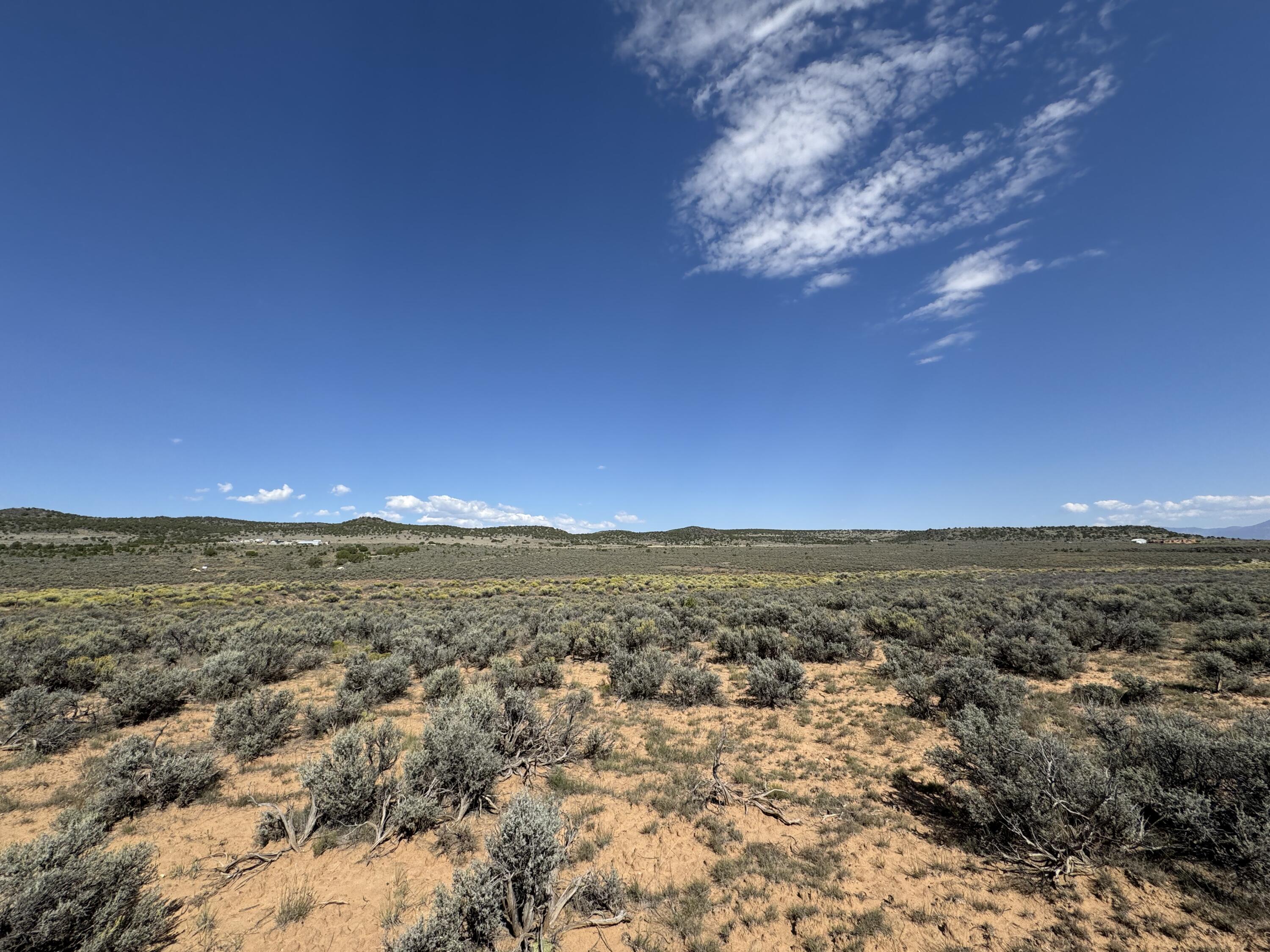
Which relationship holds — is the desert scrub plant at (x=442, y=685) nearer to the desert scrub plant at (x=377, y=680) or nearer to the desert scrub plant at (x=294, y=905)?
the desert scrub plant at (x=377, y=680)

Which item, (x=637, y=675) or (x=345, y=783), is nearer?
(x=345, y=783)

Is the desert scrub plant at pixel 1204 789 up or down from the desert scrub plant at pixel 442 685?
up

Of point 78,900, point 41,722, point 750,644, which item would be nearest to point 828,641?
point 750,644

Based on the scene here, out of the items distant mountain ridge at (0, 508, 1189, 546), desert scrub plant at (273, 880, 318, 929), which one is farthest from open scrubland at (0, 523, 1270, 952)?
distant mountain ridge at (0, 508, 1189, 546)

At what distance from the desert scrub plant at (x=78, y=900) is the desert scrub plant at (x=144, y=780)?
183 cm

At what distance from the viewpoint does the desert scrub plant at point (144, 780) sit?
5402 millimetres

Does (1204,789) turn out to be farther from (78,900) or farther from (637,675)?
(78,900)

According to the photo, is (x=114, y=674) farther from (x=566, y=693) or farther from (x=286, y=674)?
(x=566, y=693)

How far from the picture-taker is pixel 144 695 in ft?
26.8

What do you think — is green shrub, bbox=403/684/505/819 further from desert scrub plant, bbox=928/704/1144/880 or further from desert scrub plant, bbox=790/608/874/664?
desert scrub plant, bbox=790/608/874/664

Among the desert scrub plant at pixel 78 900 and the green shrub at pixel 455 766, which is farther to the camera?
the green shrub at pixel 455 766

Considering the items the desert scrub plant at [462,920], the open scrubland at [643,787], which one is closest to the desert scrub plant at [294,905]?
the open scrubland at [643,787]

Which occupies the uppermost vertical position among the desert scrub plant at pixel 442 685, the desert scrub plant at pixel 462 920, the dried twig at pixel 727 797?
the desert scrub plant at pixel 462 920

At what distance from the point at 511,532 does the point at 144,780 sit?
4030 inches
